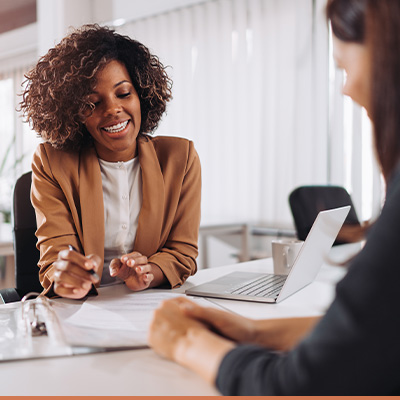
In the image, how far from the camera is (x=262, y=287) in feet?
3.90

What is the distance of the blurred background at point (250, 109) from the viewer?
10.3 ft

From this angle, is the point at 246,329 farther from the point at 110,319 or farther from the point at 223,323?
the point at 110,319

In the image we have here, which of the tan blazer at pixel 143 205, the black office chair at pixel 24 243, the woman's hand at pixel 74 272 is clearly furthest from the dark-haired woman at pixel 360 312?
the black office chair at pixel 24 243

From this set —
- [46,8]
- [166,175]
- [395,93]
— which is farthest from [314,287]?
[46,8]

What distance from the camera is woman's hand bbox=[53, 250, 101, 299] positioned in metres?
0.95

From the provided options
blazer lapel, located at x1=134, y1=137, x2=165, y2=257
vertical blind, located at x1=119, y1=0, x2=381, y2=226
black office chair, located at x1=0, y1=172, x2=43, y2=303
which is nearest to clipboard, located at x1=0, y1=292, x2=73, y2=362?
blazer lapel, located at x1=134, y1=137, x2=165, y2=257

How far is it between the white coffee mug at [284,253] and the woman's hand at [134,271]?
359 mm

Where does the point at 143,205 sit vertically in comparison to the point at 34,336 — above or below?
above

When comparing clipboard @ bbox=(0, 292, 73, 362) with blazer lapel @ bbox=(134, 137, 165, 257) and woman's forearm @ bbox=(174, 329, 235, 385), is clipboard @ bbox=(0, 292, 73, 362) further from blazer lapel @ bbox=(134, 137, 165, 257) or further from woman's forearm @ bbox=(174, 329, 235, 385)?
blazer lapel @ bbox=(134, 137, 165, 257)

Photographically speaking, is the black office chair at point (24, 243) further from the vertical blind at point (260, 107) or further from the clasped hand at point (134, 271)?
the vertical blind at point (260, 107)

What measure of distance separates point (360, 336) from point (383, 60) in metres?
0.30

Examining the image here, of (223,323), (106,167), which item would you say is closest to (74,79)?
(106,167)

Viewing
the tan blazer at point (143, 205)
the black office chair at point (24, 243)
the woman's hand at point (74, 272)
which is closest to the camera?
the woman's hand at point (74, 272)

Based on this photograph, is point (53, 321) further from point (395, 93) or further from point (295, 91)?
point (295, 91)
